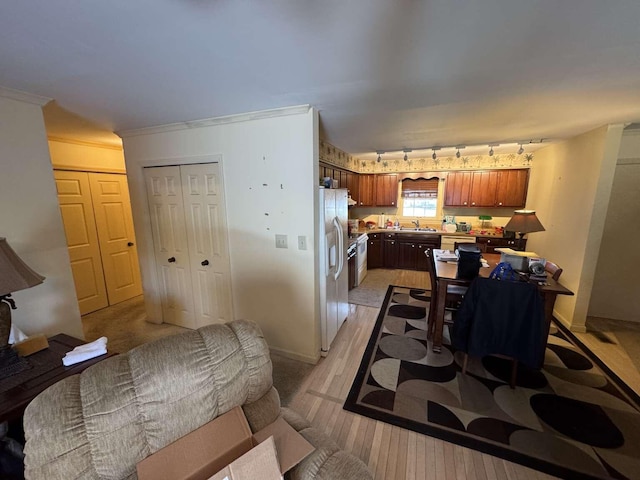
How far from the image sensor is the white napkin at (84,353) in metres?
1.45

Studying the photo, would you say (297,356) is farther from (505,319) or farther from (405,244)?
(405,244)

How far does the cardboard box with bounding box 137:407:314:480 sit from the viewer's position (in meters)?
0.88

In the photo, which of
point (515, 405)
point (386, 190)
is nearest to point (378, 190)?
point (386, 190)

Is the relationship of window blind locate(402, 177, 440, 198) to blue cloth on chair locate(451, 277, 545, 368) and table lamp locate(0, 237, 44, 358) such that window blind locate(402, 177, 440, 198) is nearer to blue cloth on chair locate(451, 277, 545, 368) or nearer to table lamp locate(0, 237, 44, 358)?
blue cloth on chair locate(451, 277, 545, 368)

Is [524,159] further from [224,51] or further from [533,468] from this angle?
[224,51]

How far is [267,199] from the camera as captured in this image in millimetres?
2389

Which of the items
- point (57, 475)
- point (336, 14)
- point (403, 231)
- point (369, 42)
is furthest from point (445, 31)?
point (403, 231)

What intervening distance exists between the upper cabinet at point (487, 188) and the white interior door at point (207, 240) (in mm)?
4631

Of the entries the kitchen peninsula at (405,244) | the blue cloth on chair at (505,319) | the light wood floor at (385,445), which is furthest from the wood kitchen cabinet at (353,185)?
the light wood floor at (385,445)

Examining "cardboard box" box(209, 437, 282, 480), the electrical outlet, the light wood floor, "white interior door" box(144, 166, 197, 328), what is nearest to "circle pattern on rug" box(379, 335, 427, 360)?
the light wood floor

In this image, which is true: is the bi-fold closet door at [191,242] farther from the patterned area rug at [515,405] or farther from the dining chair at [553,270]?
the dining chair at [553,270]

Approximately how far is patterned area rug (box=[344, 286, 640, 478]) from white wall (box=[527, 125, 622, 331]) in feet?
2.39

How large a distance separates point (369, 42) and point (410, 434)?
95.5 inches

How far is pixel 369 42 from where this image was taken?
1237 mm
